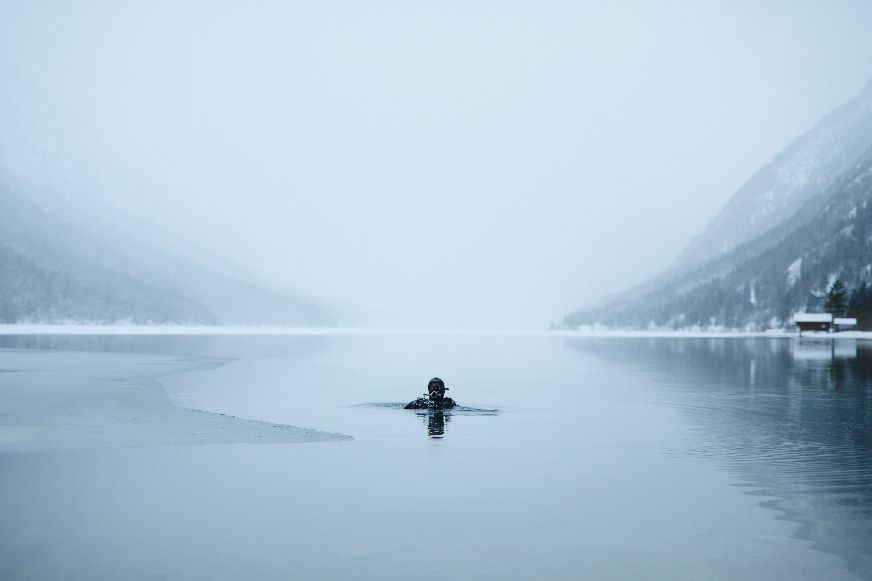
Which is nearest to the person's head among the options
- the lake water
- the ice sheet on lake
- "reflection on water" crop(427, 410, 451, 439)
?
"reflection on water" crop(427, 410, 451, 439)

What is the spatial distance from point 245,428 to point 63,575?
19778 millimetres

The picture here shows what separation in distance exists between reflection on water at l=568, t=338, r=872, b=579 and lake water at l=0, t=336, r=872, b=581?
118 mm

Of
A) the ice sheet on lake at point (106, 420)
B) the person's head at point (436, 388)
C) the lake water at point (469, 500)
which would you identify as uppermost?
the person's head at point (436, 388)

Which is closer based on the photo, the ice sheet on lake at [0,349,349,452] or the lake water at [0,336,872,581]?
the lake water at [0,336,872,581]

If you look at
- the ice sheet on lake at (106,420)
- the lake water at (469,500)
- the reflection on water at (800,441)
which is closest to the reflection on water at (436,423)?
the lake water at (469,500)

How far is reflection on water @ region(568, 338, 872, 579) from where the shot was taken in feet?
69.9

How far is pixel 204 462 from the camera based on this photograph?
1149 inches

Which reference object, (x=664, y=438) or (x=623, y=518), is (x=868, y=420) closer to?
(x=664, y=438)

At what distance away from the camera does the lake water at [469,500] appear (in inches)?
717

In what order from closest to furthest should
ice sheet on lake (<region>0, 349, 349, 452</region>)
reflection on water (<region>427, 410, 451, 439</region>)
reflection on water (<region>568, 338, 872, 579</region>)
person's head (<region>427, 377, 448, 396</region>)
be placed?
reflection on water (<region>568, 338, 872, 579</region>) → ice sheet on lake (<region>0, 349, 349, 452</region>) → reflection on water (<region>427, 410, 451, 439</region>) → person's head (<region>427, 377, 448, 396</region>)

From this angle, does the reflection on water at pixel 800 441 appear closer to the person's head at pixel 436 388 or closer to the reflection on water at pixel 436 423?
the reflection on water at pixel 436 423

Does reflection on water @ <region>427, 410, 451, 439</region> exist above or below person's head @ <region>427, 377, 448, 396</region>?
below

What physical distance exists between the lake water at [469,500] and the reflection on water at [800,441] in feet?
0.39

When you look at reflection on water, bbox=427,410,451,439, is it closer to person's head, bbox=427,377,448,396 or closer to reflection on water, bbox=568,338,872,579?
person's head, bbox=427,377,448,396
